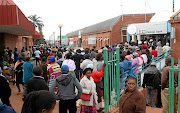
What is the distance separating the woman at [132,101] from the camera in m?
3.45

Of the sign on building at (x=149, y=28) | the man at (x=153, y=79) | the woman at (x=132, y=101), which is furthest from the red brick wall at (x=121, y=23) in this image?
the woman at (x=132, y=101)

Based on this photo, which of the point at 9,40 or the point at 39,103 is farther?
the point at 9,40

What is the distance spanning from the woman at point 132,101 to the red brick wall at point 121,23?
1073 inches

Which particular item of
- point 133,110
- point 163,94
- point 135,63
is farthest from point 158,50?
point 133,110

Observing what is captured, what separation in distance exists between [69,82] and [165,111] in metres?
2.73

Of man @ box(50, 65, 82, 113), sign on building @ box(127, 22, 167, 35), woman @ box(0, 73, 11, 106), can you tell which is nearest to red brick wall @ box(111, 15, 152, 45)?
sign on building @ box(127, 22, 167, 35)

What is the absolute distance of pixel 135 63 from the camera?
323 inches

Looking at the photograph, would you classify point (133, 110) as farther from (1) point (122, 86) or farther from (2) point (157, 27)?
(2) point (157, 27)

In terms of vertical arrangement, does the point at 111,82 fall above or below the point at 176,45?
below

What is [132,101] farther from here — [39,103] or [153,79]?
[153,79]

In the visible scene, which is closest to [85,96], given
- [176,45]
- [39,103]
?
[39,103]

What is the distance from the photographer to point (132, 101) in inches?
138

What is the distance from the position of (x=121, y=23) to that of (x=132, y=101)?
28424 millimetres

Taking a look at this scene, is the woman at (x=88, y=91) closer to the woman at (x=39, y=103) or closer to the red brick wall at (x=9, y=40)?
the woman at (x=39, y=103)
